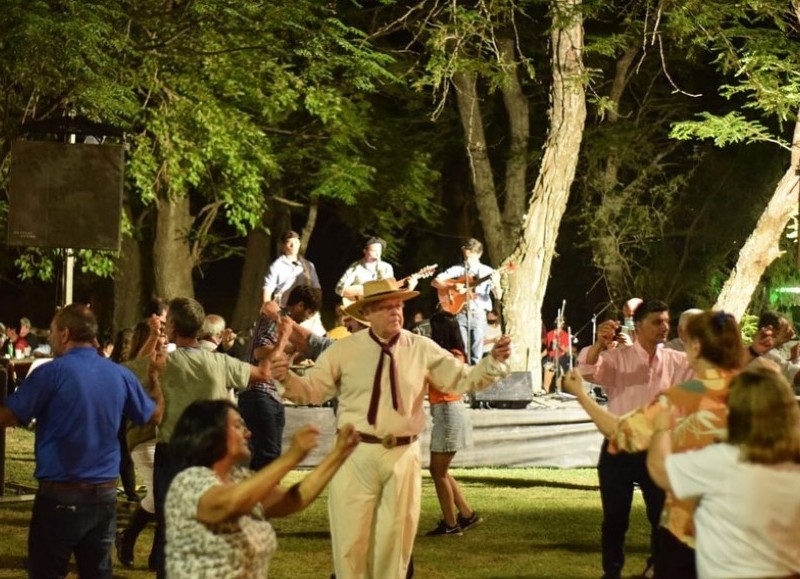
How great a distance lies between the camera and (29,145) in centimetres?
1322

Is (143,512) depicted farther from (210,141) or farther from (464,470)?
(210,141)

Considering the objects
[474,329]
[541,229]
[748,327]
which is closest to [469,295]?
[474,329]

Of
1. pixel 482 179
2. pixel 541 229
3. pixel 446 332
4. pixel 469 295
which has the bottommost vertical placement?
pixel 446 332

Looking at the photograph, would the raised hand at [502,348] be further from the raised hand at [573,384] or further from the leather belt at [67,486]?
the leather belt at [67,486]

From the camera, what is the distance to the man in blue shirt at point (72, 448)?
7320 mm

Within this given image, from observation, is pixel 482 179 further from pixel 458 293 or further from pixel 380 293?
pixel 380 293

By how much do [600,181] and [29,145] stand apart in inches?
801

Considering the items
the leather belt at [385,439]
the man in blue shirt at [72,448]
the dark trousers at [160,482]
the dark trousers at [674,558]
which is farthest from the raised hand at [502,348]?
the dark trousers at [160,482]

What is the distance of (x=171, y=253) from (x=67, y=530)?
22201 mm

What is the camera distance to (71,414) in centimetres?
737

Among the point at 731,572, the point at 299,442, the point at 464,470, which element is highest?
the point at 299,442

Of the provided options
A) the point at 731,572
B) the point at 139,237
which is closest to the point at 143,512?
the point at 731,572

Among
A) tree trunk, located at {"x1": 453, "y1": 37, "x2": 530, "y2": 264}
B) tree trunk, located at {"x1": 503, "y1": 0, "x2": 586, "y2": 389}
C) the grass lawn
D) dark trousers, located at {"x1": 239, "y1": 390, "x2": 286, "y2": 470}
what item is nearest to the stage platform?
the grass lawn

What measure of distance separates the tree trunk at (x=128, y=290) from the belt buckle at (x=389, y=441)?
22.4 meters
